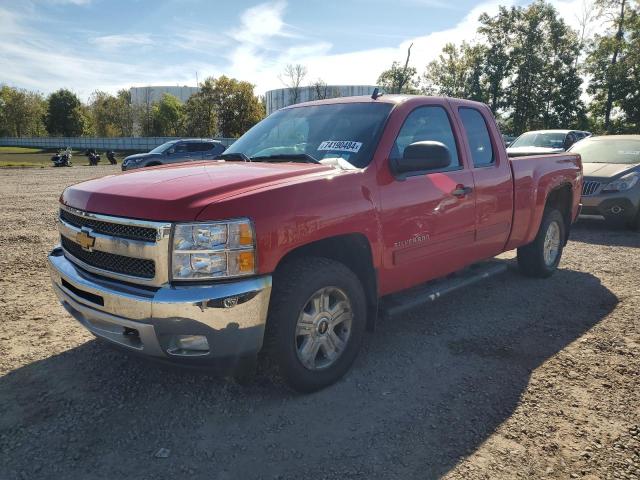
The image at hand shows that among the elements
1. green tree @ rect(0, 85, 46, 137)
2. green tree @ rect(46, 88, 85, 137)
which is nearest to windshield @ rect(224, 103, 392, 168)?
green tree @ rect(46, 88, 85, 137)

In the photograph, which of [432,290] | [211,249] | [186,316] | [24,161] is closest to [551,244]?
[432,290]

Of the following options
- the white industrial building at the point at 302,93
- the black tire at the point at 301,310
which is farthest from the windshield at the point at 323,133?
the white industrial building at the point at 302,93

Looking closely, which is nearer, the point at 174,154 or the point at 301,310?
the point at 301,310

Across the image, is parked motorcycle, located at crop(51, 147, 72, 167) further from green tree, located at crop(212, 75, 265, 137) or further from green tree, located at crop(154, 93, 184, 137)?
green tree, located at crop(154, 93, 184, 137)

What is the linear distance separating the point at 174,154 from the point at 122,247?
686 inches

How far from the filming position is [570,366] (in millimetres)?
3641

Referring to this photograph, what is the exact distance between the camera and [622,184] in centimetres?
849

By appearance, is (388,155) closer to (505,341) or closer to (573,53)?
(505,341)

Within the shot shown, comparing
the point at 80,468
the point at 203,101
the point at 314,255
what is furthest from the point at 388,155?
the point at 203,101

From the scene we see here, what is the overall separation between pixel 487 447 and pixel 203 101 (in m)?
68.1

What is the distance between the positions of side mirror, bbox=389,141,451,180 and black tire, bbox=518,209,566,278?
2.68m

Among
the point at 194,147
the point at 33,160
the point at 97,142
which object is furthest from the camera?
the point at 97,142

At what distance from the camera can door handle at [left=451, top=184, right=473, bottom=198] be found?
4031mm

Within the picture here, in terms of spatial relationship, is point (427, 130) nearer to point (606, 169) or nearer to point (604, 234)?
point (604, 234)
